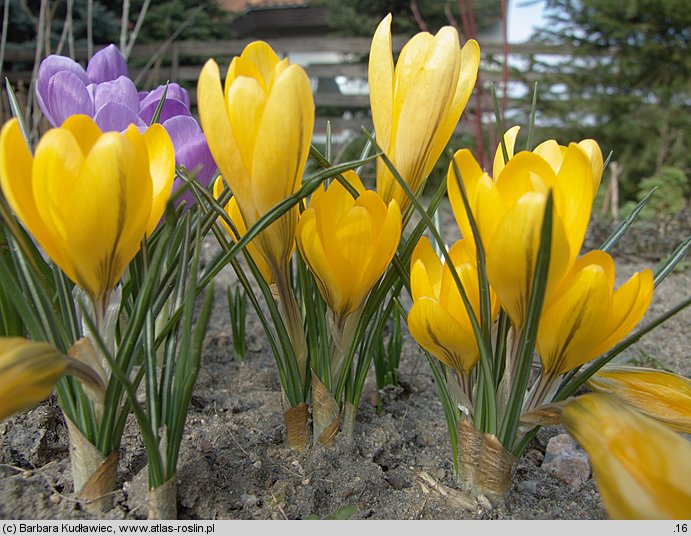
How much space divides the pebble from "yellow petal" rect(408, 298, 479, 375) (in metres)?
0.27

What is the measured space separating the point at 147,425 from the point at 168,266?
0.17 m

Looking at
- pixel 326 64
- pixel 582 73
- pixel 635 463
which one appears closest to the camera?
pixel 635 463

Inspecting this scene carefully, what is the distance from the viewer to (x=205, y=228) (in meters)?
0.60

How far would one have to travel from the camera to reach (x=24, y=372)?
42cm

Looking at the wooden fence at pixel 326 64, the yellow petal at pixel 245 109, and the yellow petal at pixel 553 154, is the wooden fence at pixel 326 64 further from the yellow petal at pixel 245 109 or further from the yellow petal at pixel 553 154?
the yellow petal at pixel 245 109

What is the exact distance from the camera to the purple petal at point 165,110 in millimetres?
781

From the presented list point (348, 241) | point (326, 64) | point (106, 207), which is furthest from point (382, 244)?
point (326, 64)

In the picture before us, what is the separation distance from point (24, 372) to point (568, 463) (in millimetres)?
660

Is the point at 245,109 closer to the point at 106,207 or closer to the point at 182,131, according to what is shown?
the point at 106,207

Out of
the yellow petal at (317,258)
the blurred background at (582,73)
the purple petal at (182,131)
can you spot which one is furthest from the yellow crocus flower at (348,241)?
the blurred background at (582,73)

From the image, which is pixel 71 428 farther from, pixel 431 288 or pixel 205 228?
pixel 431 288

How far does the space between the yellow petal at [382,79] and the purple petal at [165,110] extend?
0.30 metres

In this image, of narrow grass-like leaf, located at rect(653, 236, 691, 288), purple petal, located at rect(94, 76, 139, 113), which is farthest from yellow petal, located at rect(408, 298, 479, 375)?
purple petal, located at rect(94, 76, 139, 113)

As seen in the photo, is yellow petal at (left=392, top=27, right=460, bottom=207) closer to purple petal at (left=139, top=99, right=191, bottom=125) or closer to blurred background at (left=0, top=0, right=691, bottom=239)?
purple petal at (left=139, top=99, right=191, bottom=125)
